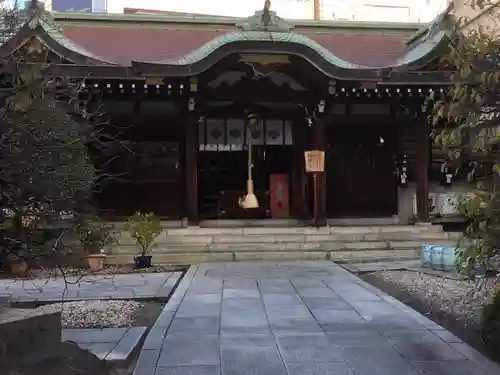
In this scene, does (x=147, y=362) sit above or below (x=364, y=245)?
below

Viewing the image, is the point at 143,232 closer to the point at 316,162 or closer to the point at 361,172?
the point at 316,162

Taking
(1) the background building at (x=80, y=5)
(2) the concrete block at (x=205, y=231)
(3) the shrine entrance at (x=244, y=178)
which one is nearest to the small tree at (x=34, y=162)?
(2) the concrete block at (x=205, y=231)

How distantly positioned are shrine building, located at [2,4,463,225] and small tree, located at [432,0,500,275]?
27.5 feet

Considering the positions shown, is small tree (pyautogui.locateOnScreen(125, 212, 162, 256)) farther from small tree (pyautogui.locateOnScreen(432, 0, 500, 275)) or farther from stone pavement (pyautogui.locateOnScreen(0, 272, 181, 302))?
small tree (pyautogui.locateOnScreen(432, 0, 500, 275))

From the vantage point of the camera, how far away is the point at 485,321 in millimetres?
5004

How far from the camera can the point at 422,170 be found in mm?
14055

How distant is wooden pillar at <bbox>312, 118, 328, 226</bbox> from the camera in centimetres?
1350

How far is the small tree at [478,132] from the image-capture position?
12.9 ft

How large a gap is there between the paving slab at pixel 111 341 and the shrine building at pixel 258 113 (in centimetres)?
743

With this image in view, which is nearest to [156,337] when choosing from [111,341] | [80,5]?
[111,341]

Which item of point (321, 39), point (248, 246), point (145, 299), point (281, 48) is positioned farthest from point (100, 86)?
point (321, 39)

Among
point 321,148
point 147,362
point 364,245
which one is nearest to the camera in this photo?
point 147,362

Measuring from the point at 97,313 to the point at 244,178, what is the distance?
374 inches

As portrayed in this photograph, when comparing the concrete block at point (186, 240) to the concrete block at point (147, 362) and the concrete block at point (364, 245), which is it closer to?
the concrete block at point (364, 245)
